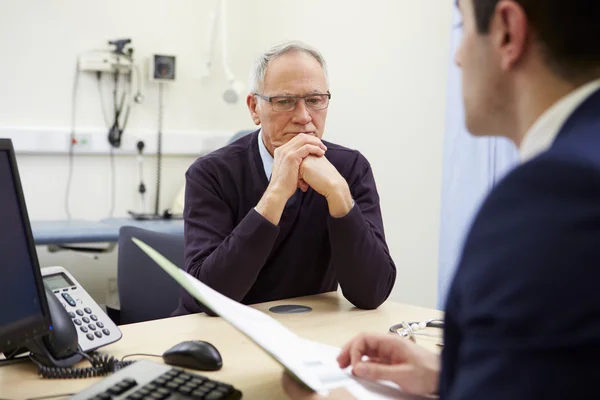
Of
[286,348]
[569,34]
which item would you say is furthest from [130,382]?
[569,34]

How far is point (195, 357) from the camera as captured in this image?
117 cm

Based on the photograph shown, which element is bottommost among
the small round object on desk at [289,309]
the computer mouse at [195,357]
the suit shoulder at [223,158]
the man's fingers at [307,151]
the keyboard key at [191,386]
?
the small round object on desk at [289,309]

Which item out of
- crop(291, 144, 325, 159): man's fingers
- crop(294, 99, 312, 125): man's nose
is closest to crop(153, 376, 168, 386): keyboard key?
crop(291, 144, 325, 159): man's fingers

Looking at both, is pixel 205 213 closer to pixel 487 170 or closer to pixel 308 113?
pixel 308 113

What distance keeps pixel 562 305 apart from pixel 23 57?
10.9ft

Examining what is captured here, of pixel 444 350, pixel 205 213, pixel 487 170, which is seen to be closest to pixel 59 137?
pixel 205 213

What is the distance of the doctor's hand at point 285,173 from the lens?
1.64 meters

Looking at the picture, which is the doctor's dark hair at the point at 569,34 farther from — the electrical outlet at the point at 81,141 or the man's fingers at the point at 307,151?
the electrical outlet at the point at 81,141

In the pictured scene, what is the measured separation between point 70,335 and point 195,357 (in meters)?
0.24

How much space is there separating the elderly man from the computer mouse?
1.39 ft

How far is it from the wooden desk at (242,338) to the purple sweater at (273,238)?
0.23 feet

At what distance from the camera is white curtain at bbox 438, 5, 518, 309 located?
2.40 m

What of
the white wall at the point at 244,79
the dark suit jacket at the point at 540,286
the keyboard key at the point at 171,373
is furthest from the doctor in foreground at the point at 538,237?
the white wall at the point at 244,79

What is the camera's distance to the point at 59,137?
344cm
